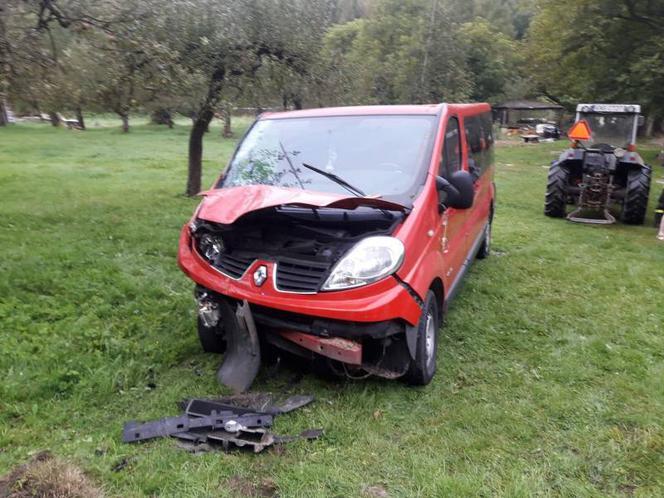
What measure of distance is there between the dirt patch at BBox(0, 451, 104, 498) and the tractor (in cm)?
955

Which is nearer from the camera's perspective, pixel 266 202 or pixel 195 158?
pixel 266 202

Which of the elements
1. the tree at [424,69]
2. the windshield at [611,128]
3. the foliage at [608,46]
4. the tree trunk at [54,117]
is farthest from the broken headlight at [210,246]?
the tree at [424,69]

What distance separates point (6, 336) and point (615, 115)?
35.2 ft

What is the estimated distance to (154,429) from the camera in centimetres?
330

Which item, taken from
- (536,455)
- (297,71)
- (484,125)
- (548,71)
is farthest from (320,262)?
(548,71)

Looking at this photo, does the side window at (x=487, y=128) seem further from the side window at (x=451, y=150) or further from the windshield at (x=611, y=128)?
the windshield at (x=611, y=128)

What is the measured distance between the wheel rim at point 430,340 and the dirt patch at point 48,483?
2215mm

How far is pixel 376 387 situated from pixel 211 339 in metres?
1.32

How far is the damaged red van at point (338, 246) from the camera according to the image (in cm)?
346

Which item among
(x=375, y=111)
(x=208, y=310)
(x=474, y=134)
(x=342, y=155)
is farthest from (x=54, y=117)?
(x=208, y=310)

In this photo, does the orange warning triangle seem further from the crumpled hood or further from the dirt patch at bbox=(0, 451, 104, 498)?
the dirt patch at bbox=(0, 451, 104, 498)

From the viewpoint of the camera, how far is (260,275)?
360cm

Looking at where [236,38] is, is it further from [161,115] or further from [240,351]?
[240,351]

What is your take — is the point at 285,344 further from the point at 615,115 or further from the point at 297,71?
the point at 615,115
